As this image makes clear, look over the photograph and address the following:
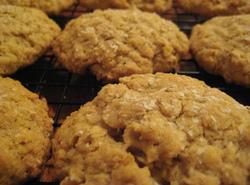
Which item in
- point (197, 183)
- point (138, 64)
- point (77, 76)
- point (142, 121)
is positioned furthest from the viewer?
point (77, 76)

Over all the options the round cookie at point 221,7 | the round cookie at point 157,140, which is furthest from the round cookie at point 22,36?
the round cookie at point 221,7

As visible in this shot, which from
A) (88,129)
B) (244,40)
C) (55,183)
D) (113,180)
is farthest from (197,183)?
(244,40)

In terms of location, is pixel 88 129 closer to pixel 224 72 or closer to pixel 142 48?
pixel 142 48

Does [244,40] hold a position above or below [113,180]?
above

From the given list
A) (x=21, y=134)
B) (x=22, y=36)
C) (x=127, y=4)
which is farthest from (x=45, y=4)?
(x=21, y=134)

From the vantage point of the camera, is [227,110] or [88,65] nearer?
[227,110]

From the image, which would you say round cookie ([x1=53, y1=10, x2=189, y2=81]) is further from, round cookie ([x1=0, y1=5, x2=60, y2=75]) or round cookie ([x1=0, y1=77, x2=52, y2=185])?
round cookie ([x1=0, y1=77, x2=52, y2=185])

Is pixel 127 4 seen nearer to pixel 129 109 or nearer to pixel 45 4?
pixel 45 4
